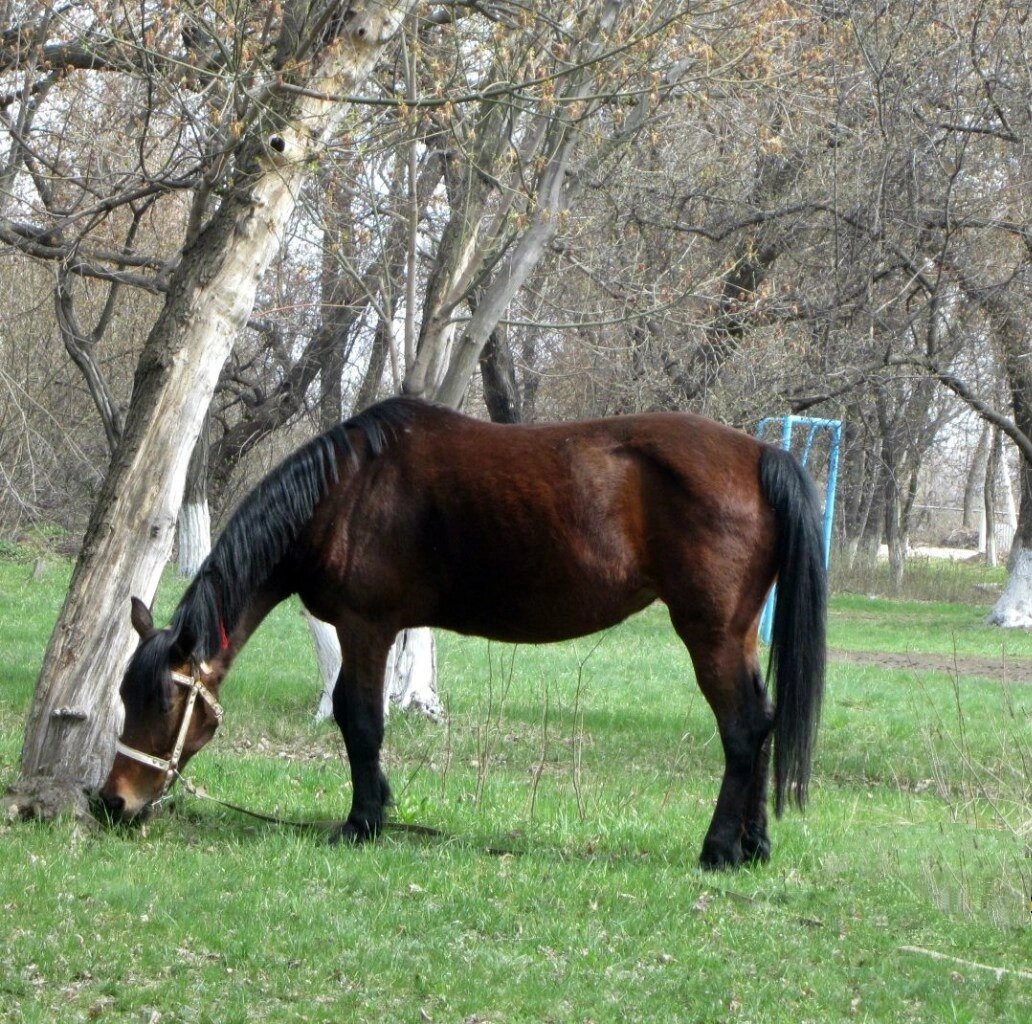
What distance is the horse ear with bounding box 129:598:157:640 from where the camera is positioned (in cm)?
620

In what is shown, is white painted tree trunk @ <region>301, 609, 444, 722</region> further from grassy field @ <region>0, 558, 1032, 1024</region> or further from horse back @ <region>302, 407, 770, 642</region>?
horse back @ <region>302, 407, 770, 642</region>

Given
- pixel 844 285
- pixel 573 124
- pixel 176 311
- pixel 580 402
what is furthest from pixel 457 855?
pixel 580 402

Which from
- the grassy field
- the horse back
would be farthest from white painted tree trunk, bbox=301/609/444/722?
the horse back

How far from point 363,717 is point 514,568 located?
3.26ft

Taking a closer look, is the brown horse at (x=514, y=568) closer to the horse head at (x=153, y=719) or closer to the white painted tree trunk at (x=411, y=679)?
the horse head at (x=153, y=719)

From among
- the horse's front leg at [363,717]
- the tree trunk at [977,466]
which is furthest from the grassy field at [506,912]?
the tree trunk at [977,466]

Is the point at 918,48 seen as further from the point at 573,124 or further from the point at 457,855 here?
the point at 457,855

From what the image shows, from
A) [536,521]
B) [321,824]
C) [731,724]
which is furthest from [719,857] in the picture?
[321,824]

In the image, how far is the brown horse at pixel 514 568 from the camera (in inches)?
236

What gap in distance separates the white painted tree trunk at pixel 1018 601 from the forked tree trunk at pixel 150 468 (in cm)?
1901

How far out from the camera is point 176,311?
6.78 meters

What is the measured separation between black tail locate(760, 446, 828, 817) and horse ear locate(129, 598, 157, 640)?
2848 mm

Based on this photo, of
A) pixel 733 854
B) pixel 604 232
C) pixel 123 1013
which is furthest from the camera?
pixel 604 232

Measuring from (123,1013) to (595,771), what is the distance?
6.56 metres
